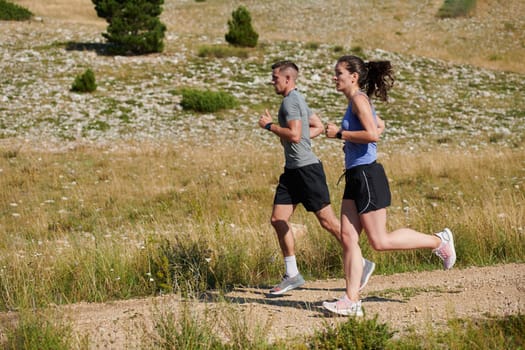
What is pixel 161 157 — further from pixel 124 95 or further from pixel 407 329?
pixel 407 329

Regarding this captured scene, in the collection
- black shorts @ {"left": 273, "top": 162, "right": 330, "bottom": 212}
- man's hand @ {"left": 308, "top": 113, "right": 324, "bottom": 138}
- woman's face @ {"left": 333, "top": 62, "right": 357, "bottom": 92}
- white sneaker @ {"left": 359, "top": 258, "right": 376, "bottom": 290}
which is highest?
woman's face @ {"left": 333, "top": 62, "right": 357, "bottom": 92}

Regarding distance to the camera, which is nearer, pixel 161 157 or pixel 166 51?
pixel 161 157

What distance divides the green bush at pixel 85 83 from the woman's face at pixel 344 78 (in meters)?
18.4

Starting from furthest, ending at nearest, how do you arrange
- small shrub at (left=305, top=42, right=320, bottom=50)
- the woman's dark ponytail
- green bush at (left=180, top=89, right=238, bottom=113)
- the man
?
small shrub at (left=305, top=42, right=320, bottom=50)
green bush at (left=180, top=89, right=238, bottom=113)
the man
the woman's dark ponytail

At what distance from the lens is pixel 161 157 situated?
658 inches

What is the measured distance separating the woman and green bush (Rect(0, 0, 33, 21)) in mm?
30890

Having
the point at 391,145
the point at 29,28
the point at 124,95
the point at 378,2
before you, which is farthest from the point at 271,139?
the point at 378,2

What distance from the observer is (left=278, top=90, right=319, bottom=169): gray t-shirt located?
6.43 meters

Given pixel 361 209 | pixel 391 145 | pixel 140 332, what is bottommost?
pixel 391 145

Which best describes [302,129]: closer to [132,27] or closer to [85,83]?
[85,83]

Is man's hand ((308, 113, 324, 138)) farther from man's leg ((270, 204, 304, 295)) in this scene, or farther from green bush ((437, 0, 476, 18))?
green bush ((437, 0, 476, 18))

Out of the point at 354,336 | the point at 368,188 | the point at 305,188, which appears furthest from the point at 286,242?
the point at 354,336

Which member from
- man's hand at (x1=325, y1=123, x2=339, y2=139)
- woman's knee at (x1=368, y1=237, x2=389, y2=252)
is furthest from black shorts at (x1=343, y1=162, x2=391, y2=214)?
man's hand at (x1=325, y1=123, x2=339, y2=139)

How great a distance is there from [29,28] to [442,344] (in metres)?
29.8
